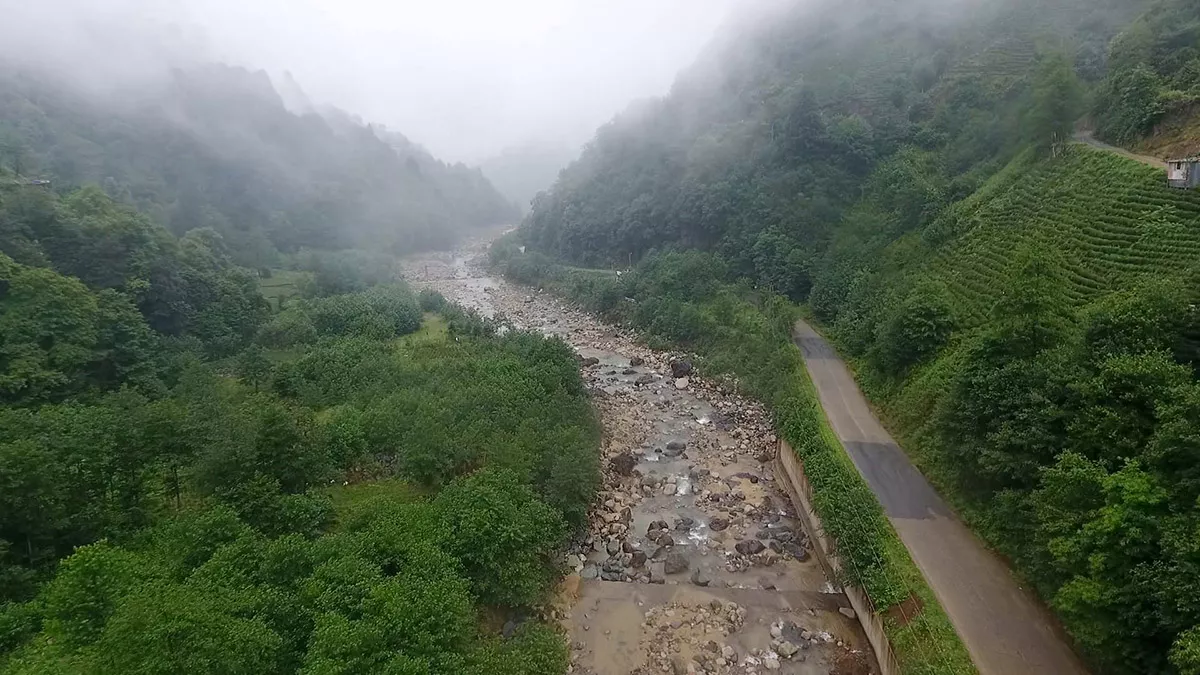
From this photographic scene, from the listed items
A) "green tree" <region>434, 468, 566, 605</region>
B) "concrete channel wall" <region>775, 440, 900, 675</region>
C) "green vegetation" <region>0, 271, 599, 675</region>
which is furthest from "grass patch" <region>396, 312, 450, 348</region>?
"concrete channel wall" <region>775, 440, 900, 675</region>

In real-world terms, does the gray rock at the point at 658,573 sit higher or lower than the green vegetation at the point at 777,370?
lower

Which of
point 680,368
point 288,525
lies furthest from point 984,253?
point 288,525

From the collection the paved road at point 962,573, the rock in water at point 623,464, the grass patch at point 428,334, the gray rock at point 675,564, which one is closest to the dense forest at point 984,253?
the paved road at point 962,573

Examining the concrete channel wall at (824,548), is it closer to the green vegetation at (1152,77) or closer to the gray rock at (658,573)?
the gray rock at (658,573)

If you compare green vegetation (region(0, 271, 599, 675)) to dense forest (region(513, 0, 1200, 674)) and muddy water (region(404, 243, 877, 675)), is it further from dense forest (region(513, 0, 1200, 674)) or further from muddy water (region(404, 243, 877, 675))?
dense forest (region(513, 0, 1200, 674))

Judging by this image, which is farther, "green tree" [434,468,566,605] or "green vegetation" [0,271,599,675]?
"green tree" [434,468,566,605]

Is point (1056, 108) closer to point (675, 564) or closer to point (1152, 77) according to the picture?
point (1152, 77)
